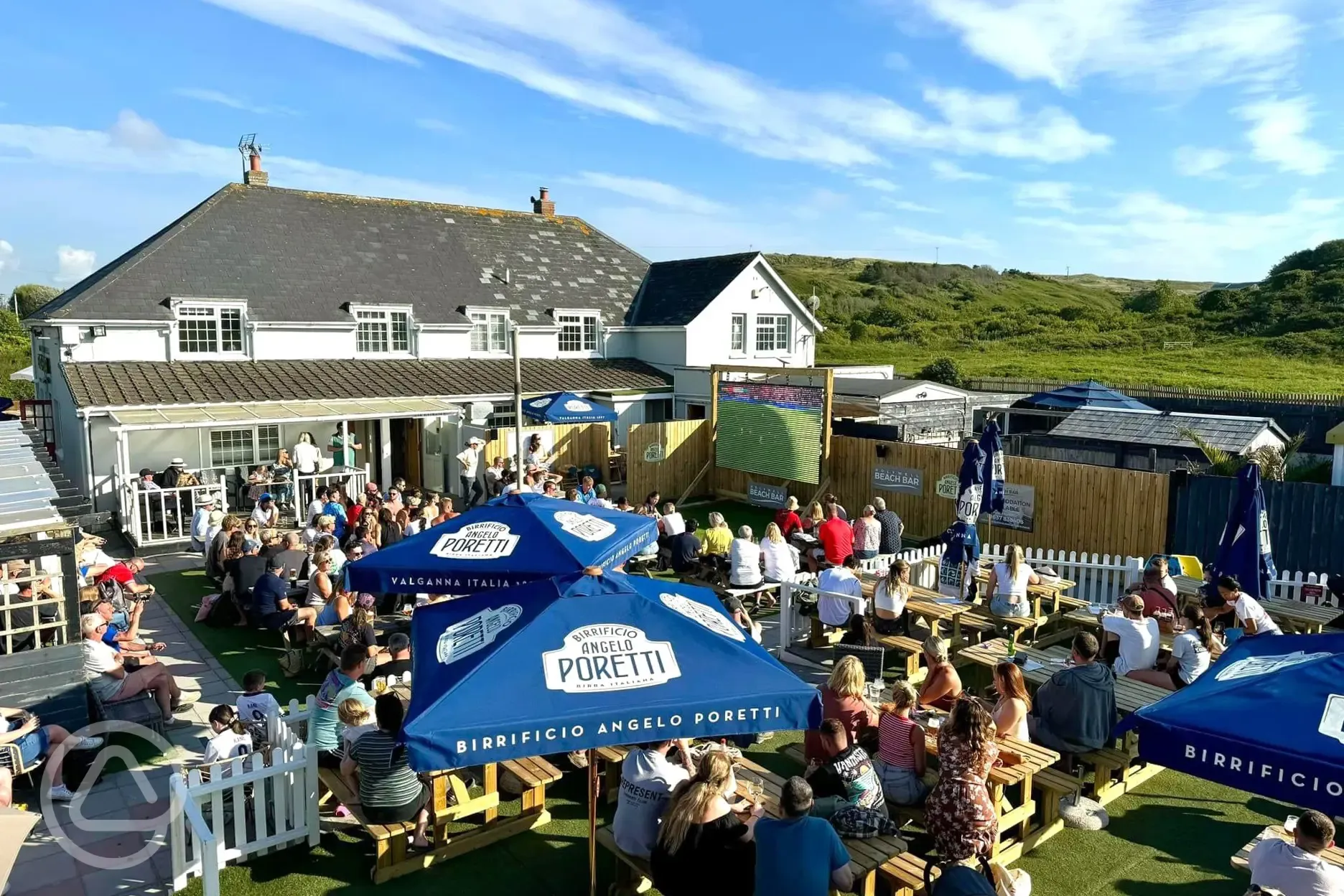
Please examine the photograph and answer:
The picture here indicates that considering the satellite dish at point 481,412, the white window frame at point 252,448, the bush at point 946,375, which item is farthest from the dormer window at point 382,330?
the bush at point 946,375

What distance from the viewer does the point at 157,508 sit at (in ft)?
59.7

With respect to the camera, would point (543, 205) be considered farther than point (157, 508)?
Yes

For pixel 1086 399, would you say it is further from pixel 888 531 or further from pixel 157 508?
pixel 157 508

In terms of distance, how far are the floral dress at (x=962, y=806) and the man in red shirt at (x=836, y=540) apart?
7.07 metres

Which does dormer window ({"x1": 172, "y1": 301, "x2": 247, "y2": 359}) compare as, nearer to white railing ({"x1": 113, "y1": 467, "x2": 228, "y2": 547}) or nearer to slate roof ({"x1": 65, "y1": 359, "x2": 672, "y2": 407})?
slate roof ({"x1": 65, "y1": 359, "x2": 672, "y2": 407})

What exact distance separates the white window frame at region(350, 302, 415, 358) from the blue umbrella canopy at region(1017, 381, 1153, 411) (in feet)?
63.3

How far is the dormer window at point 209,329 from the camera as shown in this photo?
70.4 ft

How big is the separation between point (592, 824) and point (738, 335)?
23.4 m

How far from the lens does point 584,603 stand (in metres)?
5.72

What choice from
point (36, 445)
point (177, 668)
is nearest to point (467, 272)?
point (36, 445)

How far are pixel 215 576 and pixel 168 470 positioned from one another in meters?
6.34

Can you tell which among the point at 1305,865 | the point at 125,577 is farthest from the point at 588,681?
the point at 125,577

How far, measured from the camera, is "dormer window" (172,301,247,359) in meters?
21.4

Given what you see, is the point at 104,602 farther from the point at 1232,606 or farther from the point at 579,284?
the point at 579,284
